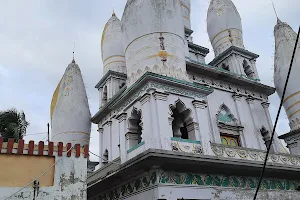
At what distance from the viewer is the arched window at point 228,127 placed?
15516mm

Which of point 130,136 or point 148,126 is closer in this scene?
point 148,126

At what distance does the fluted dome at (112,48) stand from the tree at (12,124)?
262 inches

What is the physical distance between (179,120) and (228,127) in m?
3.09

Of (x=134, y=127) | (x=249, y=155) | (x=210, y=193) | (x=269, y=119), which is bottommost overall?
(x=210, y=193)

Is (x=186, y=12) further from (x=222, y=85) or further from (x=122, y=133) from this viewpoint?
(x=122, y=133)

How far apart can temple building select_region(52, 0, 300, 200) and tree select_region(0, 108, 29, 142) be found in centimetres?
236

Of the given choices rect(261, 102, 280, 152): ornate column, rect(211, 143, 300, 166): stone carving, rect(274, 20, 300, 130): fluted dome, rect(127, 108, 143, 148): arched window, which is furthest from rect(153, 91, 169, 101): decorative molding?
rect(274, 20, 300, 130): fluted dome

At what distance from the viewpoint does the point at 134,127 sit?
44.8 ft

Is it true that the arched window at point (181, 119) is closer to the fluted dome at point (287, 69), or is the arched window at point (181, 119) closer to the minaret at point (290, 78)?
the minaret at point (290, 78)

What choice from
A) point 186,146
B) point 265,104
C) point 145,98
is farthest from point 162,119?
point 265,104

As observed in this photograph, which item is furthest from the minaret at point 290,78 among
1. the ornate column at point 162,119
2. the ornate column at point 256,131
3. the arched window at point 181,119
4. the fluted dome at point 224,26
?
the ornate column at point 162,119

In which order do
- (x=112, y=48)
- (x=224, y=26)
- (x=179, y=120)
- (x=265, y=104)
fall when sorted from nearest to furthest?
(x=179, y=120), (x=265, y=104), (x=224, y=26), (x=112, y=48)

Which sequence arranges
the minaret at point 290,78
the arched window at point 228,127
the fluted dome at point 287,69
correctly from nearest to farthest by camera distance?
the arched window at point 228,127 < the minaret at point 290,78 < the fluted dome at point 287,69

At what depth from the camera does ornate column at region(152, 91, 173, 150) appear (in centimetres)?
1171
